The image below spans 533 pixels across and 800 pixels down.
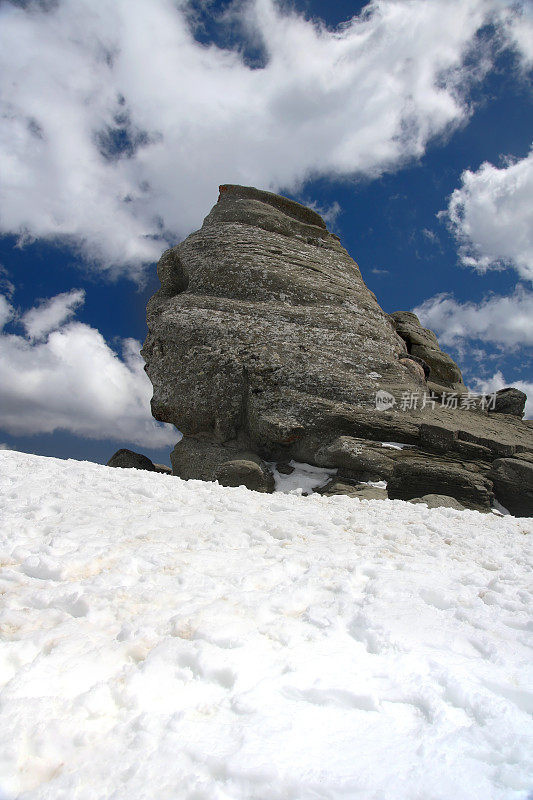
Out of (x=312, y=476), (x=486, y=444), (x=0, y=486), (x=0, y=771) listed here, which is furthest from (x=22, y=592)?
(x=486, y=444)

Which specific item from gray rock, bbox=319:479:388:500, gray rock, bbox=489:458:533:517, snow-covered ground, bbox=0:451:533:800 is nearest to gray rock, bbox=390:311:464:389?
gray rock, bbox=489:458:533:517

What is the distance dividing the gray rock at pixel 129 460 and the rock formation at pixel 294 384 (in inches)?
73.1

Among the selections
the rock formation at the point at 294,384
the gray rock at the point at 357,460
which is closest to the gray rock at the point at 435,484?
the rock formation at the point at 294,384

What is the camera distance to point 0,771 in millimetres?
2498

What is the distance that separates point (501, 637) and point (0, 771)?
Answer: 4.19 meters

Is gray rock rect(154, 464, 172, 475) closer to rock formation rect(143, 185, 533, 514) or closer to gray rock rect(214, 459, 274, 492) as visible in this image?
rock formation rect(143, 185, 533, 514)

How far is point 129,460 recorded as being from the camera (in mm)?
19375

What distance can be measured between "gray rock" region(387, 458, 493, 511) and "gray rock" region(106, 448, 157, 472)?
1040 cm

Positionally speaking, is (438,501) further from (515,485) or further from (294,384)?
(294,384)

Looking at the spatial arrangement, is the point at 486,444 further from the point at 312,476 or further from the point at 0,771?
the point at 0,771

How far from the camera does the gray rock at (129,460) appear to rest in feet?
62.8

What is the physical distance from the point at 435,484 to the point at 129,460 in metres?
12.4

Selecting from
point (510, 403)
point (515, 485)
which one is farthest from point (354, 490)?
point (510, 403)

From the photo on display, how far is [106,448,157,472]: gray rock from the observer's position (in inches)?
754
